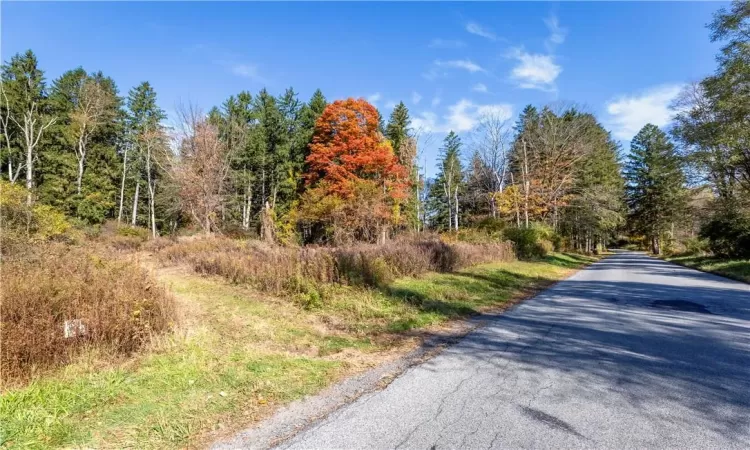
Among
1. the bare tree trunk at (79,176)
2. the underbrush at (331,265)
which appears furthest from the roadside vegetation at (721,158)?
the bare tree trunk at (79,176)

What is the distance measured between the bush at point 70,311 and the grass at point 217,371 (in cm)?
26

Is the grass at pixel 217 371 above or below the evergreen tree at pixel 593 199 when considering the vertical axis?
below

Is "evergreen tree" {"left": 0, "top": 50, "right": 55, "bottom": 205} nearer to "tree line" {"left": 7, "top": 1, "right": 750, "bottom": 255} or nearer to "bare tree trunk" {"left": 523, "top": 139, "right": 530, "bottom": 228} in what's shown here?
"tree line" {"left": 7, "top": 1, "right": 750, "bottom": 255}

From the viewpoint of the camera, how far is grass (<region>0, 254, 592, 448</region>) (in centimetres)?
295

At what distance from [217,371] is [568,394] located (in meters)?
3.74

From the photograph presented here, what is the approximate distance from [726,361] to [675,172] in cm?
2712

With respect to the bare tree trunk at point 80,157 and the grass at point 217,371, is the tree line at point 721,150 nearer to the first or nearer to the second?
the grass at point 217,371

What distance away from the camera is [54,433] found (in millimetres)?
2818

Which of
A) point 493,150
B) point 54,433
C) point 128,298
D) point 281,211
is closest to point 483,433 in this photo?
point 54,433

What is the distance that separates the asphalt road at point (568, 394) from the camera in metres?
2.77

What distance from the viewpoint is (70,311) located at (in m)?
4.38

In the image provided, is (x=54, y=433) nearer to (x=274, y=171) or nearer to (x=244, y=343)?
(x=244, y=343)

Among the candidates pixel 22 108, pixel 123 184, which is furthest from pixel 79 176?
pixel 22 108

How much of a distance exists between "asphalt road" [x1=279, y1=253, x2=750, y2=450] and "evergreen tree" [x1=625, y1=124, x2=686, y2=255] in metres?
44.1
